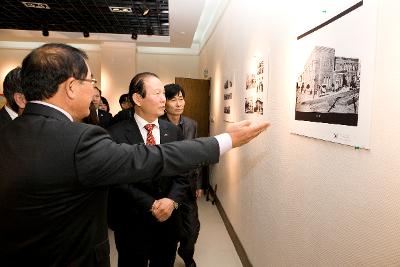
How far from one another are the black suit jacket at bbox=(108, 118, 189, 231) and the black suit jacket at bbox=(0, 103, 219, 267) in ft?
2.63

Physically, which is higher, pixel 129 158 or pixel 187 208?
pixel 129 158

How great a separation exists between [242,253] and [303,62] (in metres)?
2.10

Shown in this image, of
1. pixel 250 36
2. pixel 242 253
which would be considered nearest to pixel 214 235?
pixel 242 253

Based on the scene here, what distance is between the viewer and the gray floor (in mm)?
3211

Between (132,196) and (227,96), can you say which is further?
(227,96)

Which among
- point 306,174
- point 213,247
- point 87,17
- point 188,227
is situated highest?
point 87,17

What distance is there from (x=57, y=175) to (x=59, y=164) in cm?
4

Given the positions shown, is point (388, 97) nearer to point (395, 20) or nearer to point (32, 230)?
point (395, 20)

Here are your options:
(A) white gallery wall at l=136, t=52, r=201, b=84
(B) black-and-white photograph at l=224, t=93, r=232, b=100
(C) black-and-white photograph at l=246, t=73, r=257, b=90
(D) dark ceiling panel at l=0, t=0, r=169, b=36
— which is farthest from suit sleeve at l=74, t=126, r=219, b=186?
(A) white gallery wall at l=136, t=52, r=201, b=84

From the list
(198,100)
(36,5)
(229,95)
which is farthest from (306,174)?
(36,5)

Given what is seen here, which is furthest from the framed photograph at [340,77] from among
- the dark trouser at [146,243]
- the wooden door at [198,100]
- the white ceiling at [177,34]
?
the wooden door at [198,100]

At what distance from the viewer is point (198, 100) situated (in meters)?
6.52

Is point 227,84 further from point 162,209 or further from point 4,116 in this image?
point 4,116

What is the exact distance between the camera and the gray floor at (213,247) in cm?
321
